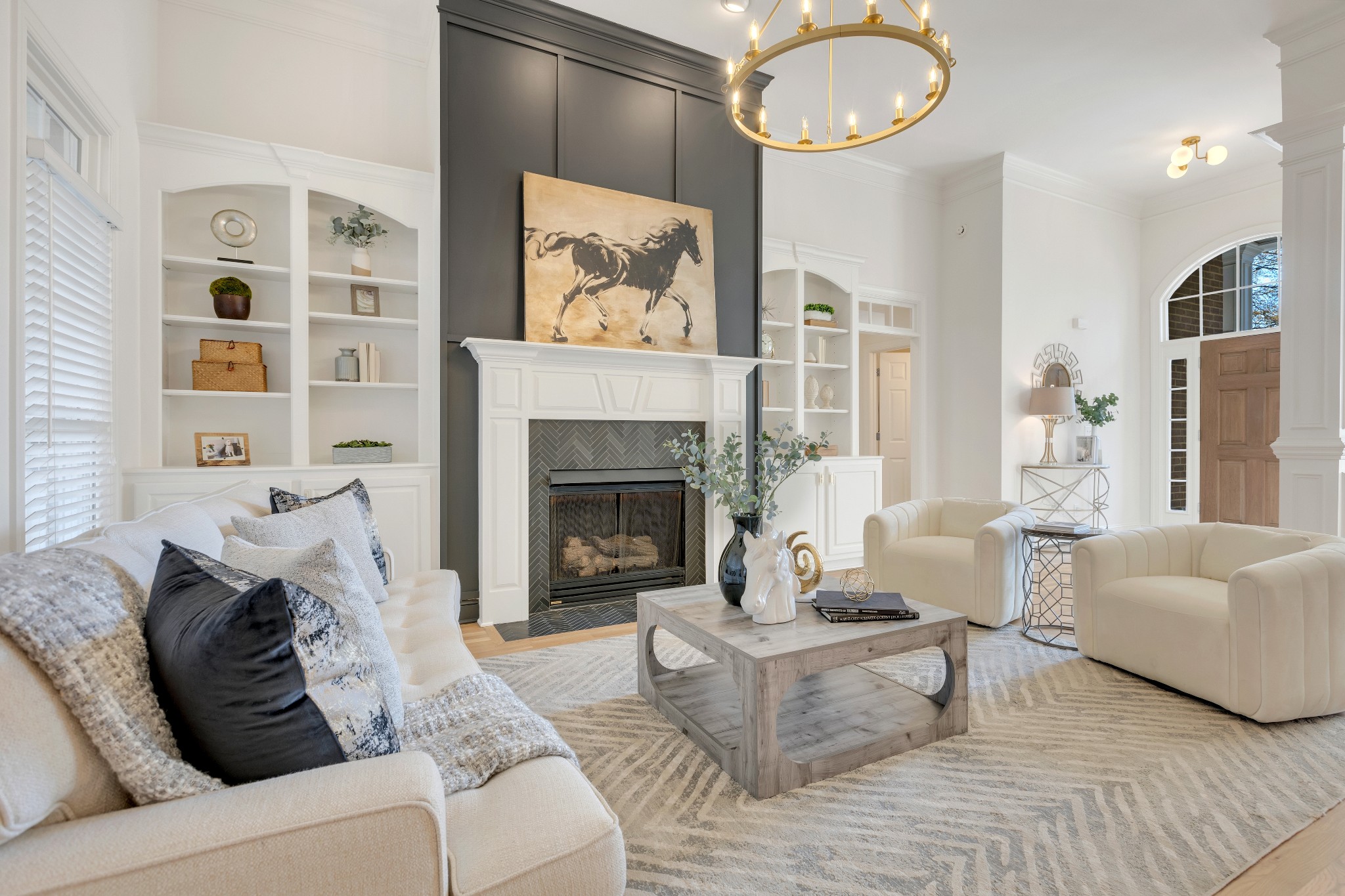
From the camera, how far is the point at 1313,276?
→ 3662mm

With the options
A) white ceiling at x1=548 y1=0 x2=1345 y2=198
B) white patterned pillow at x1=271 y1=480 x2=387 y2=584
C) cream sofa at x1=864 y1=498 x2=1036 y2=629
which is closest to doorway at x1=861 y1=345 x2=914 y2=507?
white ceiling at x1=548 y1=0 x2=1345 y2=198

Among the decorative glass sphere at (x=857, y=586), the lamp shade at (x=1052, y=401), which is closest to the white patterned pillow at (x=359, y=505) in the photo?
the decorative glass sphere at (x=857, y=586)

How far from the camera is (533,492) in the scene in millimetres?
3758

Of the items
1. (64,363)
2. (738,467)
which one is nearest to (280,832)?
(738,467)

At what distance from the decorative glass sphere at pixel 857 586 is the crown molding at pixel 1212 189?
6.29 metres

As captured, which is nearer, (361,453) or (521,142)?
(361,453)

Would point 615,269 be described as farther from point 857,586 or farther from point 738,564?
point 857,586

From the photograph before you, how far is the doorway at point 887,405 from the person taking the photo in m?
7.11

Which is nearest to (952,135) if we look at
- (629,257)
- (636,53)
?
(636,53)

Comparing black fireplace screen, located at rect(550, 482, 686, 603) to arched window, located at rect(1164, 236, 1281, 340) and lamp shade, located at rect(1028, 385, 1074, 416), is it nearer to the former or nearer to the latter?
lamp shade, located at rect(1028, 385, 1074, 416)

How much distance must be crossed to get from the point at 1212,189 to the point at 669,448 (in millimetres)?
6018

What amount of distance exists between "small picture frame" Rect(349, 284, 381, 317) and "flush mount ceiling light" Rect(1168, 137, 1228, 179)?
5.86 m

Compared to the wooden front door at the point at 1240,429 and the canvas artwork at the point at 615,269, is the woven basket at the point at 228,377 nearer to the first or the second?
the canvas artwork at the point at 615,269

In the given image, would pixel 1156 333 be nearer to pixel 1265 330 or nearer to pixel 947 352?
pixel 1265 330
